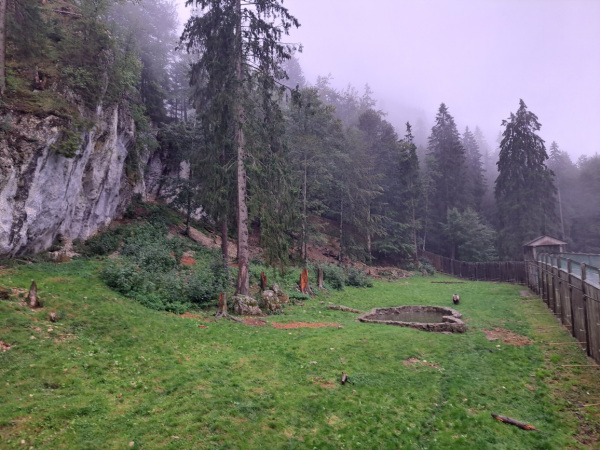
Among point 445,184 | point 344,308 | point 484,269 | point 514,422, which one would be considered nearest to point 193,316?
point 344,308

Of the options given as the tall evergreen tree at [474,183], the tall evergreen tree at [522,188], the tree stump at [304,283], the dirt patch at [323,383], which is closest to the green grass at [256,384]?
the dirt patch at [323,383]

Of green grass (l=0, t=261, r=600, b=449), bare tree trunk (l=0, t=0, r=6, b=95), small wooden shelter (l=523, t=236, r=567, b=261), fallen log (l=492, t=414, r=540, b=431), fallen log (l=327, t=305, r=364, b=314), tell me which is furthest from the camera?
small wooden shelter (l=523, t=236, r=567, b=261)

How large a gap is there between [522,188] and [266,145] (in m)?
32.5

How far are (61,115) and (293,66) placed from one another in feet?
273

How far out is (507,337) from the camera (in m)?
11.8

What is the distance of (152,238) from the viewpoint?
21.0 metres

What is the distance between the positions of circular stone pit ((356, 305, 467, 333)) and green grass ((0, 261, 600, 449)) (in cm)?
110

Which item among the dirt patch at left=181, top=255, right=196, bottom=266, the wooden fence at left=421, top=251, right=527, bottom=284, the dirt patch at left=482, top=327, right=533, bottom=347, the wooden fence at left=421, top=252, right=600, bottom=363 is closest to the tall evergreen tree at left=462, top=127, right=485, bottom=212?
the wooden fence at left=421, top=251, right=527, bottom=284

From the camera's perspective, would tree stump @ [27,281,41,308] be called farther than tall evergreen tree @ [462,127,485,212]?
No

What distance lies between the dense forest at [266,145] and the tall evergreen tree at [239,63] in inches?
2.3

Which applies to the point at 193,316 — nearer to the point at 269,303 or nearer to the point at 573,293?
the point at 269,303

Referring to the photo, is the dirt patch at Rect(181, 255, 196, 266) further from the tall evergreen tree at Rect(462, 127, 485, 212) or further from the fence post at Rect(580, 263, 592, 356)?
the tall evergreen tree at Rect(462, 127, 485, 212)

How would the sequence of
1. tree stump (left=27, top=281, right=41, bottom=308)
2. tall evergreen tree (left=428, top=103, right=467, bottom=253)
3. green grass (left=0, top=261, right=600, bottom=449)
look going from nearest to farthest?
green grass (left=0, top=261, right=600, bottom=449)
tree stump (left=27, top=281, right=41, bottom=308)
tall evergreen tree (left=428, top=103, right=467, bottom=253)

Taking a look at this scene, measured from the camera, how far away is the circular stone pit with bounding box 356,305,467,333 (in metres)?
13.1
